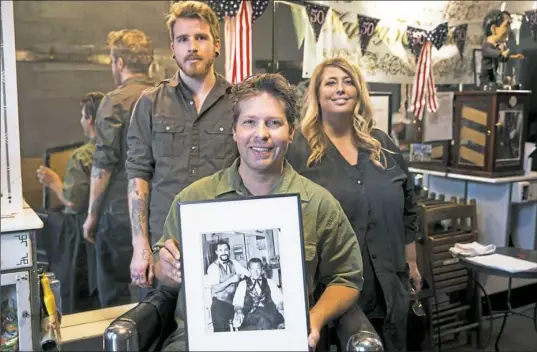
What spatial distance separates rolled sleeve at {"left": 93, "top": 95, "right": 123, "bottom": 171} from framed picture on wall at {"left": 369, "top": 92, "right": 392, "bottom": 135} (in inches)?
66.5

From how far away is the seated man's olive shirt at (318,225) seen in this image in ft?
6.12

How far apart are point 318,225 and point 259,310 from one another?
0.42 metres

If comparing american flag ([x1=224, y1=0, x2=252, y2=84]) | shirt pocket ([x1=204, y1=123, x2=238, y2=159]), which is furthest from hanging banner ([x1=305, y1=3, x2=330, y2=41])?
shirt pocket ([x1=204, y1=123, x2=238, y2=159])

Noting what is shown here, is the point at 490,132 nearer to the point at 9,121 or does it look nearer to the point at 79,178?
the point at 79,178

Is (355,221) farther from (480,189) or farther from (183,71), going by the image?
(480,189)

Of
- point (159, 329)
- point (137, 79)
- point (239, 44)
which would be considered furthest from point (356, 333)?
Answer: point (137, 79)

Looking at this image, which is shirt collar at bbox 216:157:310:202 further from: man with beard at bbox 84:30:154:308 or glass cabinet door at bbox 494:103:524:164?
glass cabinet door at bbox 494:103:524:164

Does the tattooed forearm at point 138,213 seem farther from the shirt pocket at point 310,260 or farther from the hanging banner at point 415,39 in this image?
the hanging banner at point 415,39

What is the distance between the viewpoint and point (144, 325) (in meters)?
1.78

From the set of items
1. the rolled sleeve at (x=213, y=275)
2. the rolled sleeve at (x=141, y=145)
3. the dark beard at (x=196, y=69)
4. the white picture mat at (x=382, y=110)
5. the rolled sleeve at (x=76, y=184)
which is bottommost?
the rolled sleeve at (x=213, y=275)

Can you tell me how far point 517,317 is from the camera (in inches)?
162

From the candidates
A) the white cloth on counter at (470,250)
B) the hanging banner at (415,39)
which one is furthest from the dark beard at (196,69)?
the hanging banner at (415,39)

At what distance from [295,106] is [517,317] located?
3092mm

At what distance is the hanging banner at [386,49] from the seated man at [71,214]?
1.29m
